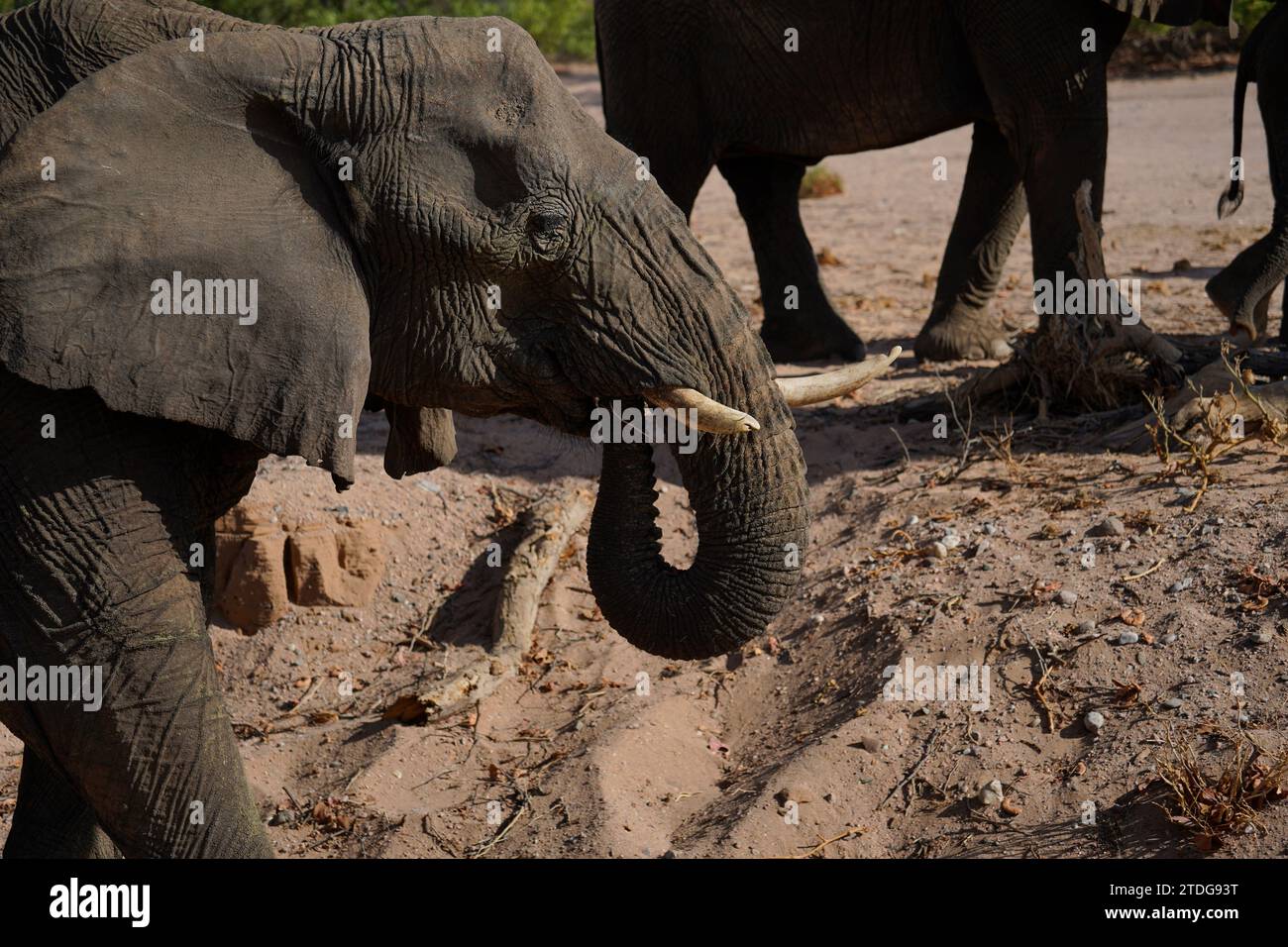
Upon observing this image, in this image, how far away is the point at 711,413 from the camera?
311 cm

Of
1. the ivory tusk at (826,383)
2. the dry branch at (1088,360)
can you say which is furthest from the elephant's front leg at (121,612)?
the dry branch at (1088,360)

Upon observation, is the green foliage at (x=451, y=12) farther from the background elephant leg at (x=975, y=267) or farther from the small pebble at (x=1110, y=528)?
the small pebble at (x=1110, y=528)

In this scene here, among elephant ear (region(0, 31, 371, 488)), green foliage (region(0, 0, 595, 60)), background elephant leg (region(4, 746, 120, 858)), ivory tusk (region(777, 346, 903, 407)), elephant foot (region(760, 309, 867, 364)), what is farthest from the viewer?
green foliage (region(0, 0, 595, 60))

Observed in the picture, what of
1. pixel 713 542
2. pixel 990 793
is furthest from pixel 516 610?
pixel 713 542

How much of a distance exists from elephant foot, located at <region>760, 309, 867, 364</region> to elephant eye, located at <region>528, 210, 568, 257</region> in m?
5.00

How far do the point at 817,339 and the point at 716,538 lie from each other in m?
4.91

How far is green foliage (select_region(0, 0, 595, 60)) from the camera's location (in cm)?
1719

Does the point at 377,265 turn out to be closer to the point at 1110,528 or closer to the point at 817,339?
the point at 1110,528

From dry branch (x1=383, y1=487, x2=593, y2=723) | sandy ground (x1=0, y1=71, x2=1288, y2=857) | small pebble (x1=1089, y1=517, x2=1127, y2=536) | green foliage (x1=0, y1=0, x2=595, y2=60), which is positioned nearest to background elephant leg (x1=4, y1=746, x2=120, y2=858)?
sandy ground (x1=0, y1=71, x2=1288, y2=857)

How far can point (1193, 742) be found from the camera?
421cm

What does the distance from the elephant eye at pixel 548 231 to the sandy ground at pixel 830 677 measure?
65 centimetres

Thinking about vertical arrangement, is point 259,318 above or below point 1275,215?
below

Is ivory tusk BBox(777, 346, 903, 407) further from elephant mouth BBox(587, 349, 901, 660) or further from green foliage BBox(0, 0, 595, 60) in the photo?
Result: green foliage BBox(0, 0, 595, 60)
